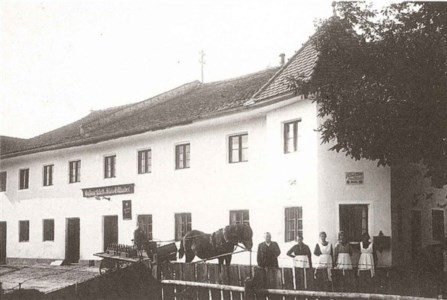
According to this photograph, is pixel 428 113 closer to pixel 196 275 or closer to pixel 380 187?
pixel 380 187

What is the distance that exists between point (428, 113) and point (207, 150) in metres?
9.87

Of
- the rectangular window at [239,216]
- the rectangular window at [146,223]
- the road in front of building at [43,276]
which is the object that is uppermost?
the rectangular window at [239,216]

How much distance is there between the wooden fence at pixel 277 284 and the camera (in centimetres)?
1064

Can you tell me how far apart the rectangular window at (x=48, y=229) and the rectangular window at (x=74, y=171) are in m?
2.57

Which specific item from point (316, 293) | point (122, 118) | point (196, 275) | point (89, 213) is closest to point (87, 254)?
point (89, 213)

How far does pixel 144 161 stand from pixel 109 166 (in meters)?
2.41

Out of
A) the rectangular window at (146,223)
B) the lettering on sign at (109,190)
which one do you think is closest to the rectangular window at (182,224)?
the rectangular window at (146,223)

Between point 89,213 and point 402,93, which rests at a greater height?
point 402,93

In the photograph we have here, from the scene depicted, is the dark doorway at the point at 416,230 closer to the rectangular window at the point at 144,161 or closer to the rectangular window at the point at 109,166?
the rectangular window at the point at 144,161

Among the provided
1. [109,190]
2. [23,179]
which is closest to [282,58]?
[109,190]

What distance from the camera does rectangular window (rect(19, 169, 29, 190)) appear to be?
3034 cm

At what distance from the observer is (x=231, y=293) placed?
12.8 m

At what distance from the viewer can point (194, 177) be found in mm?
21391

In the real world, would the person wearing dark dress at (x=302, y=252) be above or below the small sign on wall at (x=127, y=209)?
below
